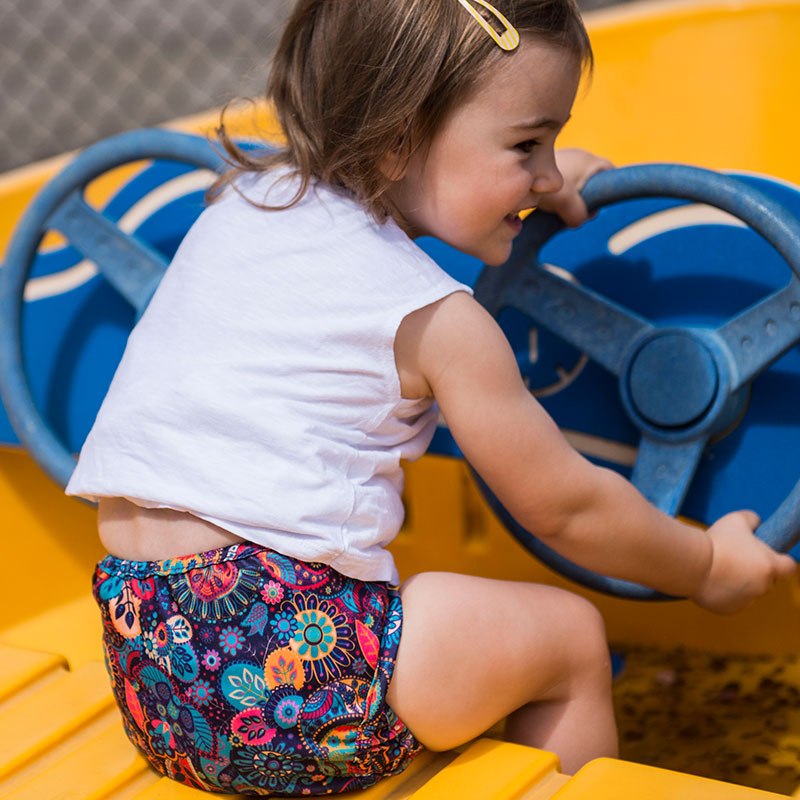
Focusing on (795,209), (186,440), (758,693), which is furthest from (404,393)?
(758,693)

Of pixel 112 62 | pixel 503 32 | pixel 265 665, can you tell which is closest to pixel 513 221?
pixel 503 32

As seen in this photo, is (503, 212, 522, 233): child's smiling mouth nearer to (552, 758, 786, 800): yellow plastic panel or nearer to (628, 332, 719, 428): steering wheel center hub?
(628, 332, 719, 428): steering wheel center hub

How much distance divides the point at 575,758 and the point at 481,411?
295 millimetres

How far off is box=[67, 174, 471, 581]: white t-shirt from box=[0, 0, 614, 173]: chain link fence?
3.03 metres

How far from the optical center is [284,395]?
87cm

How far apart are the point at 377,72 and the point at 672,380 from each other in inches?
15.0

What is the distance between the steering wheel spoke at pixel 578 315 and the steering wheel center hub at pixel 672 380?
22 millimetres

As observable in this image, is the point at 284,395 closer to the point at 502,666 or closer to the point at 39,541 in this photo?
the point at 502,666

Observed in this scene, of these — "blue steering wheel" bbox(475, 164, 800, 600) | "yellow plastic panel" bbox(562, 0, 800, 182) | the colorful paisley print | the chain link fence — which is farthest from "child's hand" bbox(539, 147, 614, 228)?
the chain link fence

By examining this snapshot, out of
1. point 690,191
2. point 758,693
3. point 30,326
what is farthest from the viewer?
point 30,326

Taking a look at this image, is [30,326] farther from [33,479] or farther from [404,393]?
[404,393]

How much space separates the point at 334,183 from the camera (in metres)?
0.95

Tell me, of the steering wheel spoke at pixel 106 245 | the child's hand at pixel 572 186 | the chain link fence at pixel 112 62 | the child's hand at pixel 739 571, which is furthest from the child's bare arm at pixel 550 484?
the chain link fence at pixel 112 62

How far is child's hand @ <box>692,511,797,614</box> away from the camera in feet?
3.17
